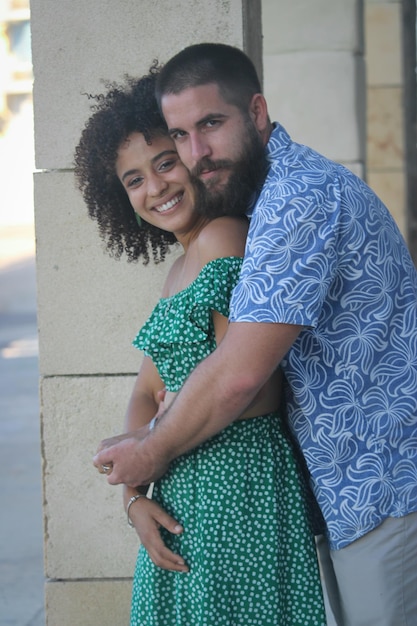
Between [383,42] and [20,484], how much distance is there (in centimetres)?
516

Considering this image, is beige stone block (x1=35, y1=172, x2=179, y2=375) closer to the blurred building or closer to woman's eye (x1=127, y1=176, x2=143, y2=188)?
woman's eye (x1=127, y1=176, x2=143, y2=188)

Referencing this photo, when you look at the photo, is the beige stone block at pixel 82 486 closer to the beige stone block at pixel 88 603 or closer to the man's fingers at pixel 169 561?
the beige stone block at pixel 88 603

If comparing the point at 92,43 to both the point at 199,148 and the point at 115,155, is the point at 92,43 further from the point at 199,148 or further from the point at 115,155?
the point at 199,148

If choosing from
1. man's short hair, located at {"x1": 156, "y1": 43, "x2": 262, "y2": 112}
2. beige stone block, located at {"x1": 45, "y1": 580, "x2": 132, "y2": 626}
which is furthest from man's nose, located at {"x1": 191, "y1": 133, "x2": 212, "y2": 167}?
beige stone block, located at {"x1": 45, "y1": 580, "x2": 132, "y2": 626}

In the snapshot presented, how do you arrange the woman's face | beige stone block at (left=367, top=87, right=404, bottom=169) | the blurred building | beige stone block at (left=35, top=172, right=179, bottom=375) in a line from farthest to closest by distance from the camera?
the blurred building < beige stone block at (left=367, top=87, right=404, bottom=169) < beige stone block at (left=35, top=172, right=179, bottom=375) < the woman's face

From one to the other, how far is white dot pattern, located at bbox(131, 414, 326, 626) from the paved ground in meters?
2.44

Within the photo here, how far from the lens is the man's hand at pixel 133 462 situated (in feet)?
8.08

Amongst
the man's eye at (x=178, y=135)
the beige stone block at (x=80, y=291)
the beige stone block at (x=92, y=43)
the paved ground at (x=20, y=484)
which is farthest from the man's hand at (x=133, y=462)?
the paved ground at (x=20, y=484)

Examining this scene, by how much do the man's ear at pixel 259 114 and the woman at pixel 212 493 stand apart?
21cm

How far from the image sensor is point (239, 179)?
2443 mm

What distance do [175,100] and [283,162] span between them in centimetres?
32

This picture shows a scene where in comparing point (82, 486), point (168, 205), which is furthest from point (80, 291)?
point (168, 205)

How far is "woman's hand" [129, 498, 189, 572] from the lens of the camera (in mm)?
2512

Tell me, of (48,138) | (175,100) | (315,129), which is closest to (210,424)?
(175,100)
